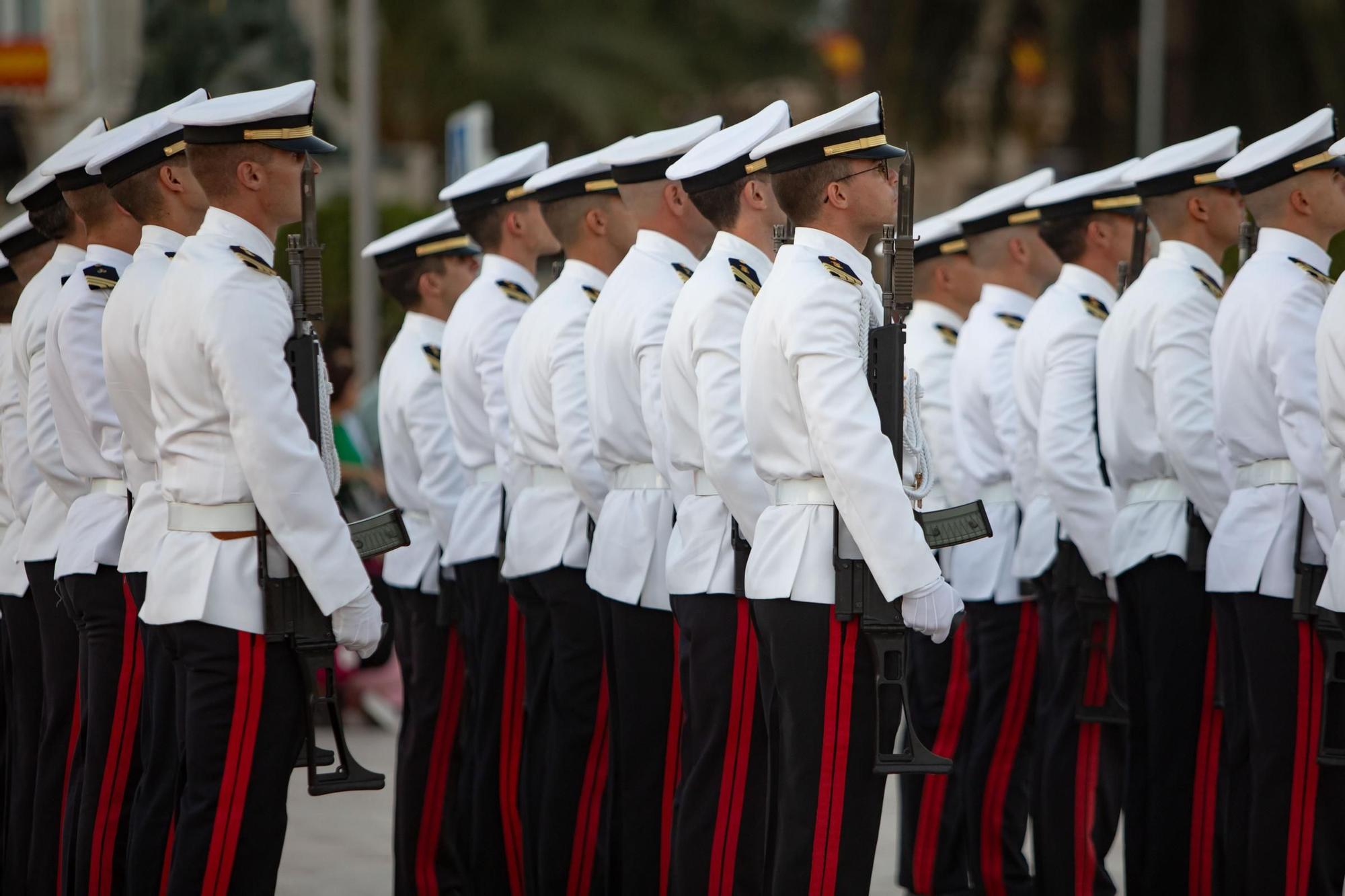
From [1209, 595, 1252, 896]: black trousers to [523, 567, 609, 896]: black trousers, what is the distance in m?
1.66

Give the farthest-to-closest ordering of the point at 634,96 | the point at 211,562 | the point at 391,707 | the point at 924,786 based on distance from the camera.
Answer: the point at 634,96, the point at 391,707, the point at 924,786, the point at 211,562

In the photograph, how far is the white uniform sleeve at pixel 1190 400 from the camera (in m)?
5.47

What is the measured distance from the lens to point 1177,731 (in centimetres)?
562

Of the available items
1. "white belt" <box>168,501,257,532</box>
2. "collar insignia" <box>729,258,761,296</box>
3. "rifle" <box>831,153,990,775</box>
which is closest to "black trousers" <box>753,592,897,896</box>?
"rifle" <box>831,153,990,775</box>

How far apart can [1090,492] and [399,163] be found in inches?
900

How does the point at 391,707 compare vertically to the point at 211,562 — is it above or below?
below

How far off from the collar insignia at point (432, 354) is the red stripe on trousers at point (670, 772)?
1585mm

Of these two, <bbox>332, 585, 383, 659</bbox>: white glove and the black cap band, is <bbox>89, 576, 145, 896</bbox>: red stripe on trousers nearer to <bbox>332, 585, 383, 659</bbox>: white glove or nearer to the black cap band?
<bbox>332, 585, 383, 659</bbox>: white glove

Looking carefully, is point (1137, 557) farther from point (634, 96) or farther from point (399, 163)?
point (399, 163)

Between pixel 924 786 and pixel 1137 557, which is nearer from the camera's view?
pixel 1137 557

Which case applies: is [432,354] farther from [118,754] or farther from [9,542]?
[118,754]

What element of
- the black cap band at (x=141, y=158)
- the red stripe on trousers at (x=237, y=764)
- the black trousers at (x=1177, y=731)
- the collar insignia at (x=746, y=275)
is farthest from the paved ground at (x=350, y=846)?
the black cap band at (x=141, y=158)

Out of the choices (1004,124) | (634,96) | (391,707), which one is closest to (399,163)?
(634,96)

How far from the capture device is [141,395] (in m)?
4.70
